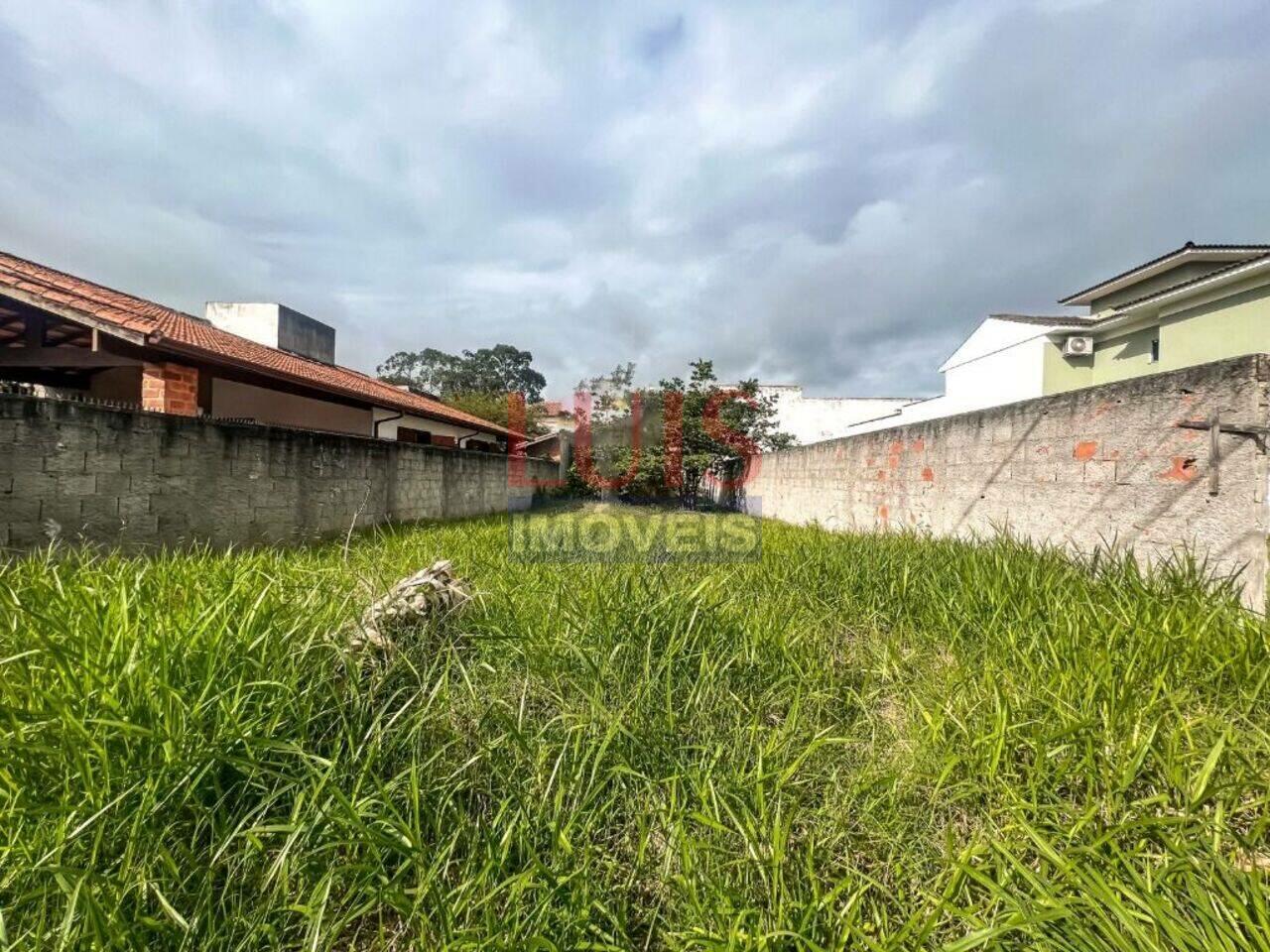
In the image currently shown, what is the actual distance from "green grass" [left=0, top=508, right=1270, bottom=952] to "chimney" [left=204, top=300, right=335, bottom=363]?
14.7 m

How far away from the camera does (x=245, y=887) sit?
1.18 meters

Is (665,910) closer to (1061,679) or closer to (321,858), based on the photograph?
(321,858)

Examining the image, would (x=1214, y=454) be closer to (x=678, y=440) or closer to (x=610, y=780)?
(x=610, y=780)

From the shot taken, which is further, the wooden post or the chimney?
the chimney

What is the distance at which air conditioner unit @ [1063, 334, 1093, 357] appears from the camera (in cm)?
1295

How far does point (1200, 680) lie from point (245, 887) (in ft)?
10.3

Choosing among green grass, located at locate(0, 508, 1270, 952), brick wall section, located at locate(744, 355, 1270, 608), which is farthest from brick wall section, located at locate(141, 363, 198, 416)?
brick wall section, located at locate(744, 355, 1270, 608)

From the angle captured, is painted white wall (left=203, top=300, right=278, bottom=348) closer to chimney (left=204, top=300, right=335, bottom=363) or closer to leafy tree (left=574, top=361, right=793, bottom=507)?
chimney (left=204, top=300, right=335, bottom=363)

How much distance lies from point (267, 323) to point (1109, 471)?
18089mm

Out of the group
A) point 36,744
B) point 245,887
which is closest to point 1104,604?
point 245,887

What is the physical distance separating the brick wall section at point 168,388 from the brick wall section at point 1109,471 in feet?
27.5

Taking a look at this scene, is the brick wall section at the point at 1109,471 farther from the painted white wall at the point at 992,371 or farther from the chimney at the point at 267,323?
the chimney at the point at 267,323

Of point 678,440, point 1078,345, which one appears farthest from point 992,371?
point 678,440

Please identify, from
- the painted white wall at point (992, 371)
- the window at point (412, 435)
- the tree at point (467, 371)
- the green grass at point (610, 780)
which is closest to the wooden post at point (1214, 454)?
the green grass at point (610, 780)
